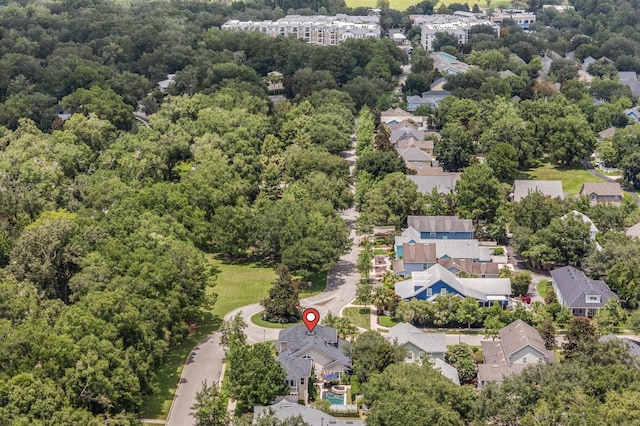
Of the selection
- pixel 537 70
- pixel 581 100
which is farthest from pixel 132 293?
pixel 537 70

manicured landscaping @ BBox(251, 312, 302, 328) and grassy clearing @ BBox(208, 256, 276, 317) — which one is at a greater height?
manicured landscaping @ BBox(251, 312, 302, 328)

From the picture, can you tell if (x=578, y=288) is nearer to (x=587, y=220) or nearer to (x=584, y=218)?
(x=587, y=220)

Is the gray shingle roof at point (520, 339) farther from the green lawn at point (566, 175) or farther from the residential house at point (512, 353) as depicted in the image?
the green lawn at point (566, 175)

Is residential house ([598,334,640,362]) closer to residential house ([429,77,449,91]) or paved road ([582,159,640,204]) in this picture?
paved road ([582,159,640,204])

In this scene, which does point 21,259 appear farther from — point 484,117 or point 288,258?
point 484,117

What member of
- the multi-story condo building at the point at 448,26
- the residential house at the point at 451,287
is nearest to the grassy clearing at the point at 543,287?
the residential house at the point at 451,287

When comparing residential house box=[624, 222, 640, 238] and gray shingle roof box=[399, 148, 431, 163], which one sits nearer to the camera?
residential house box=[624, 222, 640, 238]

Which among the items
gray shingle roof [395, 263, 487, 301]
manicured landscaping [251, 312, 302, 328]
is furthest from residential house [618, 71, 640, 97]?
manicured landscaping [251, 312, 302, 328]
